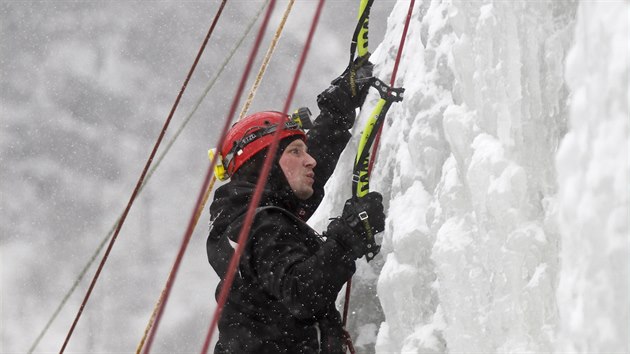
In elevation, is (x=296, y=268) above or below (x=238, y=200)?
below

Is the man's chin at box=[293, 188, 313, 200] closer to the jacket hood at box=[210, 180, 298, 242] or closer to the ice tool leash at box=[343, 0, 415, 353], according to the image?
the jacket hood at box=[210, 180, 298, 242]

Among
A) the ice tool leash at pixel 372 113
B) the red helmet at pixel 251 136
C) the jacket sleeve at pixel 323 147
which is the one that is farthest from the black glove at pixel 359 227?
the jacket sleeve at pixel 323 147

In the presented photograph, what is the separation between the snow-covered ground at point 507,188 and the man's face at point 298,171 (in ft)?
1.51

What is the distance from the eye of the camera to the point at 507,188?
3.30 metres

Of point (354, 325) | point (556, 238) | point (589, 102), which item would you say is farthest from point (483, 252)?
point (354, 325)

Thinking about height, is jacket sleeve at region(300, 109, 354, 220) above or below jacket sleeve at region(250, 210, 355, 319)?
above

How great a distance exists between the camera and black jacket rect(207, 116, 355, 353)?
3.88 m

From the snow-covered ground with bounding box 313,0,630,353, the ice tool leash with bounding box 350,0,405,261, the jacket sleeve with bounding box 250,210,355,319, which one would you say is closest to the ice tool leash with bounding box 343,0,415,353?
the ice tool leash with bounding box 350,0,405,261

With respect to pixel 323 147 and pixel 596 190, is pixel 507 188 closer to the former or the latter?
pixel 596 190

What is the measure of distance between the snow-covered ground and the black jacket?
378 mm

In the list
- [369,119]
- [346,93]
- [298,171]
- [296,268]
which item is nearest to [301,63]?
[296,268]

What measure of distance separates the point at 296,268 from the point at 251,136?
100 centimetres

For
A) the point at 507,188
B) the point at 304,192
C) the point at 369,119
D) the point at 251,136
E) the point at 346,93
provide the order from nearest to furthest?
the point at 507,188 < the point at 304,192 < the point at 251,136 < the point at 369,119 < the point at 346,93

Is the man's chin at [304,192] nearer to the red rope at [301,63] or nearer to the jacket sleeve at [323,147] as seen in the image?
the jacket sleeve at [323,147]
